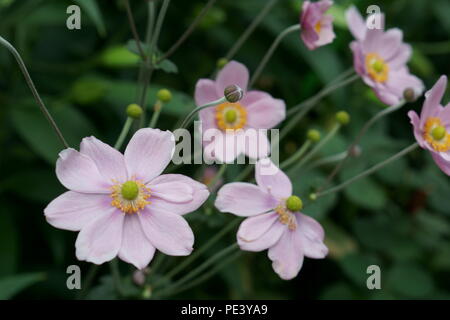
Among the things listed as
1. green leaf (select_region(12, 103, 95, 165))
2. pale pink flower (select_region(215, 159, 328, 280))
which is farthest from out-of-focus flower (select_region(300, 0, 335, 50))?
green leaf (select_region(12, 103, 95, 165))

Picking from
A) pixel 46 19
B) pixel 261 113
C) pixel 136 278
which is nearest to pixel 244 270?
pixel 136 278

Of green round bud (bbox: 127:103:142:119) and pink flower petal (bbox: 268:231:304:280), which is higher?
green round bud (bbox: 127:103:142:119)

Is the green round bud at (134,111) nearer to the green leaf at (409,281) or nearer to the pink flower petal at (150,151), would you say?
the pink flower petal at (150,151)

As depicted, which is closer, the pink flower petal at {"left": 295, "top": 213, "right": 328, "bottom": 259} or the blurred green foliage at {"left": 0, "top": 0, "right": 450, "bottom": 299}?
the pink flower petal at {"left": 295, "top": 213, "right": 328, "bottom": 259}

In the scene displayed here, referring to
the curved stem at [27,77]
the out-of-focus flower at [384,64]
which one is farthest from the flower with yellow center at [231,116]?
the curved stem at [27,77]

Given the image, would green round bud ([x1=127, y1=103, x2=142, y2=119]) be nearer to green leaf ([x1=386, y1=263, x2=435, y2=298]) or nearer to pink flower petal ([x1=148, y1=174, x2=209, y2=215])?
pink flower petal ([x1=148, y1=174, x2=209, y2=215])

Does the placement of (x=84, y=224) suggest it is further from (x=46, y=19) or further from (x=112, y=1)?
(x=112, y=1)
